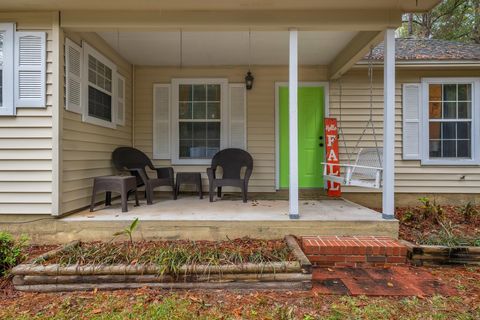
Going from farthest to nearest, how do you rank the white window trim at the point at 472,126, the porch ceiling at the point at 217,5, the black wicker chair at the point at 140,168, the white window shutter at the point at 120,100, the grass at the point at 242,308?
the white window trim at the point at 472,126, the white window shutter at the point at 120,100, the black wicker chair at the point at 140,168, the porch ceiling at the point at 217,5, the grass at the point at 242,308

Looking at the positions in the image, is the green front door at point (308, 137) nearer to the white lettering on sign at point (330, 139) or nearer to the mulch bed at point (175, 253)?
the white lettering on sign at point (330, 139)

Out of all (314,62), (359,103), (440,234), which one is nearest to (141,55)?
(314,62)

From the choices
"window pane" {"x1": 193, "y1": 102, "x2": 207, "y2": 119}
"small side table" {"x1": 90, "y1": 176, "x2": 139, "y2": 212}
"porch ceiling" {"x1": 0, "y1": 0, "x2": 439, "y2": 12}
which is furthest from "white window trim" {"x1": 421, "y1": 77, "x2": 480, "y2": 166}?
"small side table" {"x1": 90, "y1": 176, "x2": 139, "y2": 212}

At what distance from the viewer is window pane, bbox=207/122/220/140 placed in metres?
5.39

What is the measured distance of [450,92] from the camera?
16.7ft

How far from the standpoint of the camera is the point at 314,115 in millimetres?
5352

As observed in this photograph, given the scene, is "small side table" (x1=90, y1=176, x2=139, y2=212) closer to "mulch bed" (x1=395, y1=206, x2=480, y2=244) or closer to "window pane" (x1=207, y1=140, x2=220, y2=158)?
"window pane" (x1=207, y1=140, x2=220, y2=158)

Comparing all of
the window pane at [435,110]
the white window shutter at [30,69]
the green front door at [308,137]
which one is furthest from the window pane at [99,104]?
the window pane at [435,110]

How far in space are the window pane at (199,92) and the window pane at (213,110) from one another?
0.16m

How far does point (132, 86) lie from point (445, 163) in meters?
5.60

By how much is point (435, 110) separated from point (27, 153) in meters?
6.01

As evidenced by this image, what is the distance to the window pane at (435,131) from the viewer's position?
16.7 ft

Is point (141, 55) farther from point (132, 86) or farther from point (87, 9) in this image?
point (87, 9)

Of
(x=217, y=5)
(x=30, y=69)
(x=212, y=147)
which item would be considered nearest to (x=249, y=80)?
(x=212, y=147)
